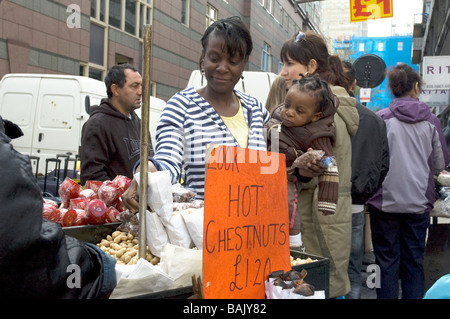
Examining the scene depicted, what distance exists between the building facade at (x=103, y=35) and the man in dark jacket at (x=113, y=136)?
3826 mm

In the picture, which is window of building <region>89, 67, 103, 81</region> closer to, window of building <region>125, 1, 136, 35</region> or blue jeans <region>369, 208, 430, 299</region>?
window of building <region>125, 1, 136, 35</region>

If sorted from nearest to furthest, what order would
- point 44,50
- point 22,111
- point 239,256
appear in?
point 239,256 < point 22,111 < point 44,50

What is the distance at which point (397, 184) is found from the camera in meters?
4.01

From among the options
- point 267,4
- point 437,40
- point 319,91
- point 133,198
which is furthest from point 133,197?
point 267,4

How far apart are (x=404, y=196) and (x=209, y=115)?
2377 mm

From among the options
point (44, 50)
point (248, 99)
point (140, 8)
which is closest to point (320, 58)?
point (248, 99)

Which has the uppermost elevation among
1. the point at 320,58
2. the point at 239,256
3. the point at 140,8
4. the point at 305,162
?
the point at 140,8

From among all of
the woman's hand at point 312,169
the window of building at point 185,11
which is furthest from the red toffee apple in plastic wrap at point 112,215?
the window of building at point 185,11

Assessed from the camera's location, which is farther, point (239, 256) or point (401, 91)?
point (401, 91)

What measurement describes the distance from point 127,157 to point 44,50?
10383 millimetres

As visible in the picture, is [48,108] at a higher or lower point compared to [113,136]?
higher

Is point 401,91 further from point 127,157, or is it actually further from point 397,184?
point 127,157

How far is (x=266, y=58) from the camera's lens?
32938 mm

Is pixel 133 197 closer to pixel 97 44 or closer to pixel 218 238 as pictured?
pixel 218 238
